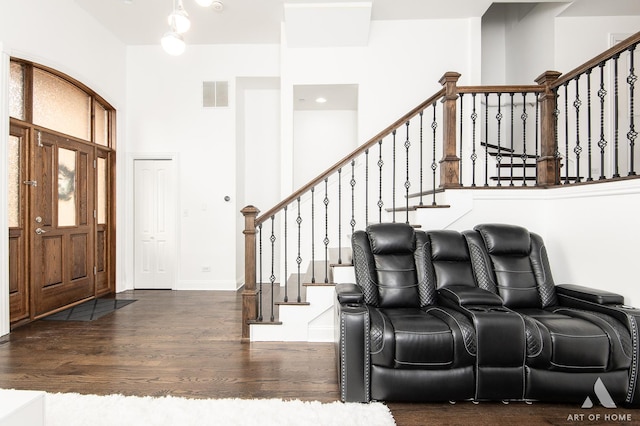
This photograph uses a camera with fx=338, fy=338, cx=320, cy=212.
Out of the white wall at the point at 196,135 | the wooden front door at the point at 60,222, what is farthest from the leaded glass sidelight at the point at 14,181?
the white wall at the point at 196,135

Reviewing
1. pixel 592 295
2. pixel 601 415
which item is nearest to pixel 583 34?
pixel 592 295

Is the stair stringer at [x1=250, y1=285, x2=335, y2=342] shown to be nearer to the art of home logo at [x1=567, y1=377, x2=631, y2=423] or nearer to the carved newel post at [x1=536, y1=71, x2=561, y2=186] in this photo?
the art of home logo at [x1=567, y1=377, x2=631, y2=423]

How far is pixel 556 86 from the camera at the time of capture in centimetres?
330

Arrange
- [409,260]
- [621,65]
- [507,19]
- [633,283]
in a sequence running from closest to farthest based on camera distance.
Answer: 1. [633,283]
2. [409,260]
3. [621,65]
4. [507,19]

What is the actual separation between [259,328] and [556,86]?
12.2 feet

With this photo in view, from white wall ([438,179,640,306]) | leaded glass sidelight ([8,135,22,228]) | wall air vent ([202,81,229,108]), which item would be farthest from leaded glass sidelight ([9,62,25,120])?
white wall ([438,179,640,306])

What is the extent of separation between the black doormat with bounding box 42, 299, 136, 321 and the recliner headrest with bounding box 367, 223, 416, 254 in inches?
135

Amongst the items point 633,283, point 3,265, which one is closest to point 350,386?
point 633,283

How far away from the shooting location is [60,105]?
4.33m

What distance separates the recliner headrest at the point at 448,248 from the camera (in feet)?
9.27

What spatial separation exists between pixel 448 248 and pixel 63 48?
5.09 meters

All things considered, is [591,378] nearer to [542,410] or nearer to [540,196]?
[542,410]

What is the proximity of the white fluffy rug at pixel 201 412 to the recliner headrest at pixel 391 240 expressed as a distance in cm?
115

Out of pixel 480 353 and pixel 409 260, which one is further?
pixel 409 260
